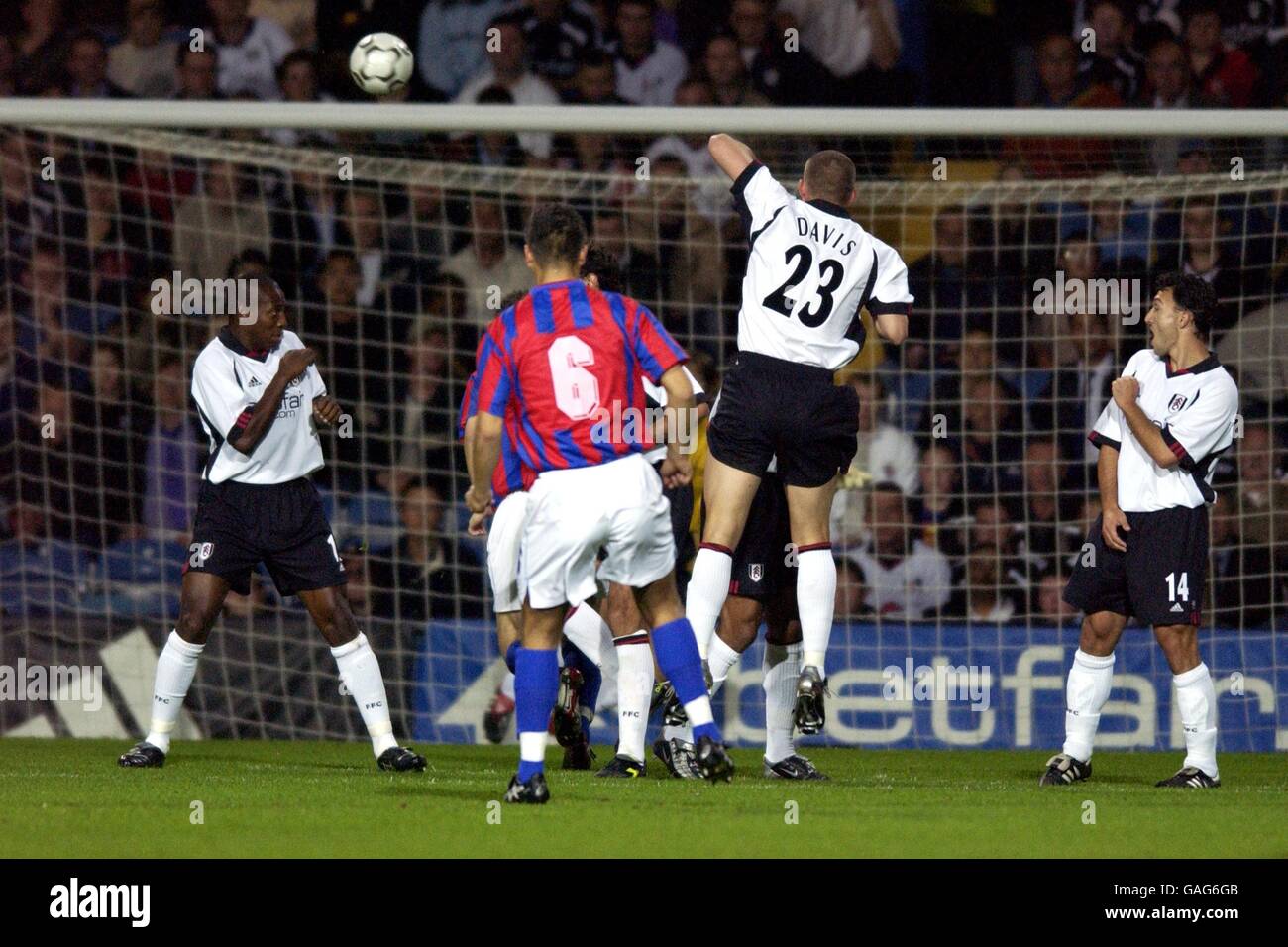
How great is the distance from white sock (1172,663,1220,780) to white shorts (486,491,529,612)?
2687 millimetres

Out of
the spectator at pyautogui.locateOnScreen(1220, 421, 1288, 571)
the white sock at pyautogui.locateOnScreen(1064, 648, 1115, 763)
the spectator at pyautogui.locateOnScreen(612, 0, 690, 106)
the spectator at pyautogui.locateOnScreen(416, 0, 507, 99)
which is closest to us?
the white sock at pyautogui.locateOnScreen(1064, 648, 1115, 763)

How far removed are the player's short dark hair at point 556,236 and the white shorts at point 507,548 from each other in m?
1.76

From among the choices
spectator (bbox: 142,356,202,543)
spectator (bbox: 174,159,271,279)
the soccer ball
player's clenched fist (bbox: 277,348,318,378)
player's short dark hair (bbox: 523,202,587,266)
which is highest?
the soccer ball

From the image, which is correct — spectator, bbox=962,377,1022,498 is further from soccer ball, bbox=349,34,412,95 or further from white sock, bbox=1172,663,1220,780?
soccer ball, bbox=349,34,412,95

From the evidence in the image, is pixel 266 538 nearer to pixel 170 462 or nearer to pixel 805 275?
pixel 805 275

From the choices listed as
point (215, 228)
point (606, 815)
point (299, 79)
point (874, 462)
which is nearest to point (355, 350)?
point (215, 228)

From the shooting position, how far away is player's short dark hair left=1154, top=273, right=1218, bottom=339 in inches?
281

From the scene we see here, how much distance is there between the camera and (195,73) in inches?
466

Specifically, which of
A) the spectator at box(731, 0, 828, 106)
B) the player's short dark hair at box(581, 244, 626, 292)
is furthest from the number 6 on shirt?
the spectator at box(731, 0, 828, 106)

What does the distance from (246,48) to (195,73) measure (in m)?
0.49

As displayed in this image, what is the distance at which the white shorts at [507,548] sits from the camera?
7492 millimetres

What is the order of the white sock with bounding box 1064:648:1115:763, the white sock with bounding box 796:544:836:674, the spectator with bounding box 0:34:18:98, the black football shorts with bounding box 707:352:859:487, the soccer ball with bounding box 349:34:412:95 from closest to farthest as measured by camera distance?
the white sock with bounding box 796:544:836:674, the black football shorts with bounding box 707:352:859:487, the white sock with bounding box 1064:648:1115:763, the soccer ball with bounding box 349:34:412:95, the spectator with bounding box 0:34:18:98

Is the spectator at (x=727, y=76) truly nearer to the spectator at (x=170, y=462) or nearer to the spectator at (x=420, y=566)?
the spectator at (x=420, y=566)
